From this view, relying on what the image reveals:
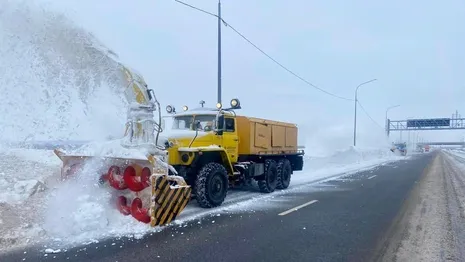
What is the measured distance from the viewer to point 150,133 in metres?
7.95

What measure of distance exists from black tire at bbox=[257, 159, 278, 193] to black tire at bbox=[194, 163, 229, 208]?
2.89m

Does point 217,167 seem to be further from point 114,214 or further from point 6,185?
Result: point 6,185

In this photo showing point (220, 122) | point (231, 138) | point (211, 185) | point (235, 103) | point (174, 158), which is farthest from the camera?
point (235, 103)

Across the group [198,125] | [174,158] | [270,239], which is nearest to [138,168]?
[174,158]

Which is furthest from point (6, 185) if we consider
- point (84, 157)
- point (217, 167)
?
point (217, 167)

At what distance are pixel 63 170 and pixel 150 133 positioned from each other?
2.02 meters

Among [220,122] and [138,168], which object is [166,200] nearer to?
[138,168]

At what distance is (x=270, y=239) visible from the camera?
254 inches

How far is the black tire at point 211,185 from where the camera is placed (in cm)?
893

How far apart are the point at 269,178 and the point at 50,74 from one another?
7.59 meters

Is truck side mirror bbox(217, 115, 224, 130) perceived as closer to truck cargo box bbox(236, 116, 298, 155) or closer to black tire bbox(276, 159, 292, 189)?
truck cargo box bbox(236, 116, 298, 155)

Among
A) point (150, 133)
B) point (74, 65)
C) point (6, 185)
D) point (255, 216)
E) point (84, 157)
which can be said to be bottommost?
point (255, 216)

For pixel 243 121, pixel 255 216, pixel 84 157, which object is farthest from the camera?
pixel 243 121

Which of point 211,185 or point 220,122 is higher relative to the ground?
point 220,122
